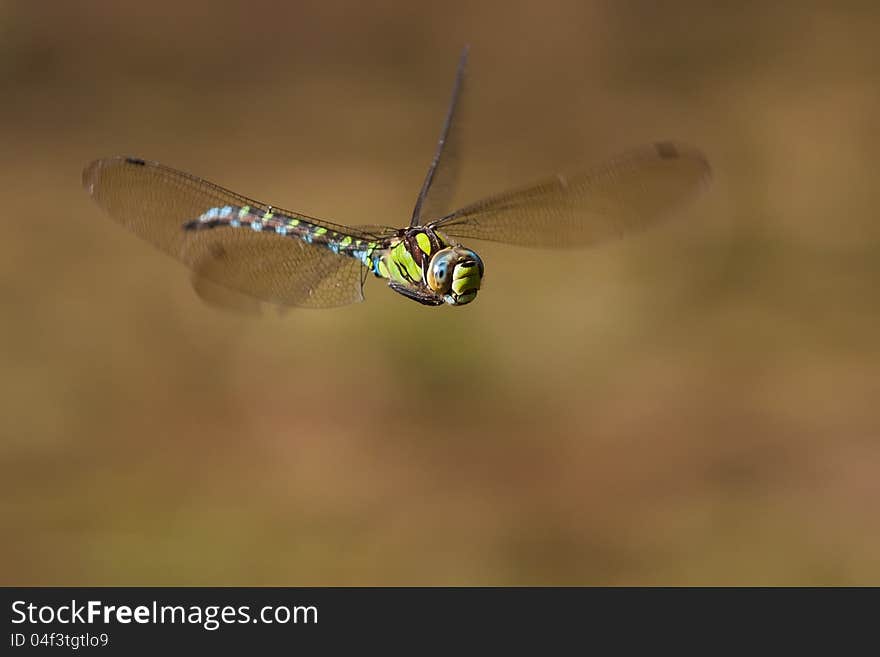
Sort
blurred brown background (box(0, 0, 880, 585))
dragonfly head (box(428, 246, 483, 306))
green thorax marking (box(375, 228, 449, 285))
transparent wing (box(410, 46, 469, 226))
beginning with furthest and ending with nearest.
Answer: blurred brown background (box(0, 0, 880, 585))
transparent wing (box(410, 46, 469, 226))
green thorax marking (box(375, 228, 449, 285))
dragonfly head (box(428, 246, 483, 306))

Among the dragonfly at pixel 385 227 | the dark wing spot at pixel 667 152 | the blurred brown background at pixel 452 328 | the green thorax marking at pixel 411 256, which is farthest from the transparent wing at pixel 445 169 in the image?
the blurred brown background at pixel 452 328

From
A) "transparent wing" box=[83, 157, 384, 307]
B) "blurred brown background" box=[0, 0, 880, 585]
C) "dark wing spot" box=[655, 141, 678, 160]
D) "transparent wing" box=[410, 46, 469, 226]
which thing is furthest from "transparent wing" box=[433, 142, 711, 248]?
"blurred brown background" box=[0, 0, 880, 585]

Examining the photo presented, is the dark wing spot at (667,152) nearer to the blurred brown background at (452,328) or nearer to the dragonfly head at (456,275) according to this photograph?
the dragonfly head at (456,275)

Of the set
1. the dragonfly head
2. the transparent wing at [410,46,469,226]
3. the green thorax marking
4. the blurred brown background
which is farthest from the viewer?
the blurred brown background

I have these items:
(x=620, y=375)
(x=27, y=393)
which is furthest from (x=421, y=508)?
(x=27, y=393)

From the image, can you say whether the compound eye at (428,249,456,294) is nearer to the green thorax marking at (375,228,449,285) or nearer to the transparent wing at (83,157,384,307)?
the green thorax marking at (375,228,449,285)

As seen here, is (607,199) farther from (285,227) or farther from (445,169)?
(285,227)

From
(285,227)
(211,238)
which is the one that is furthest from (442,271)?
(211,238)
